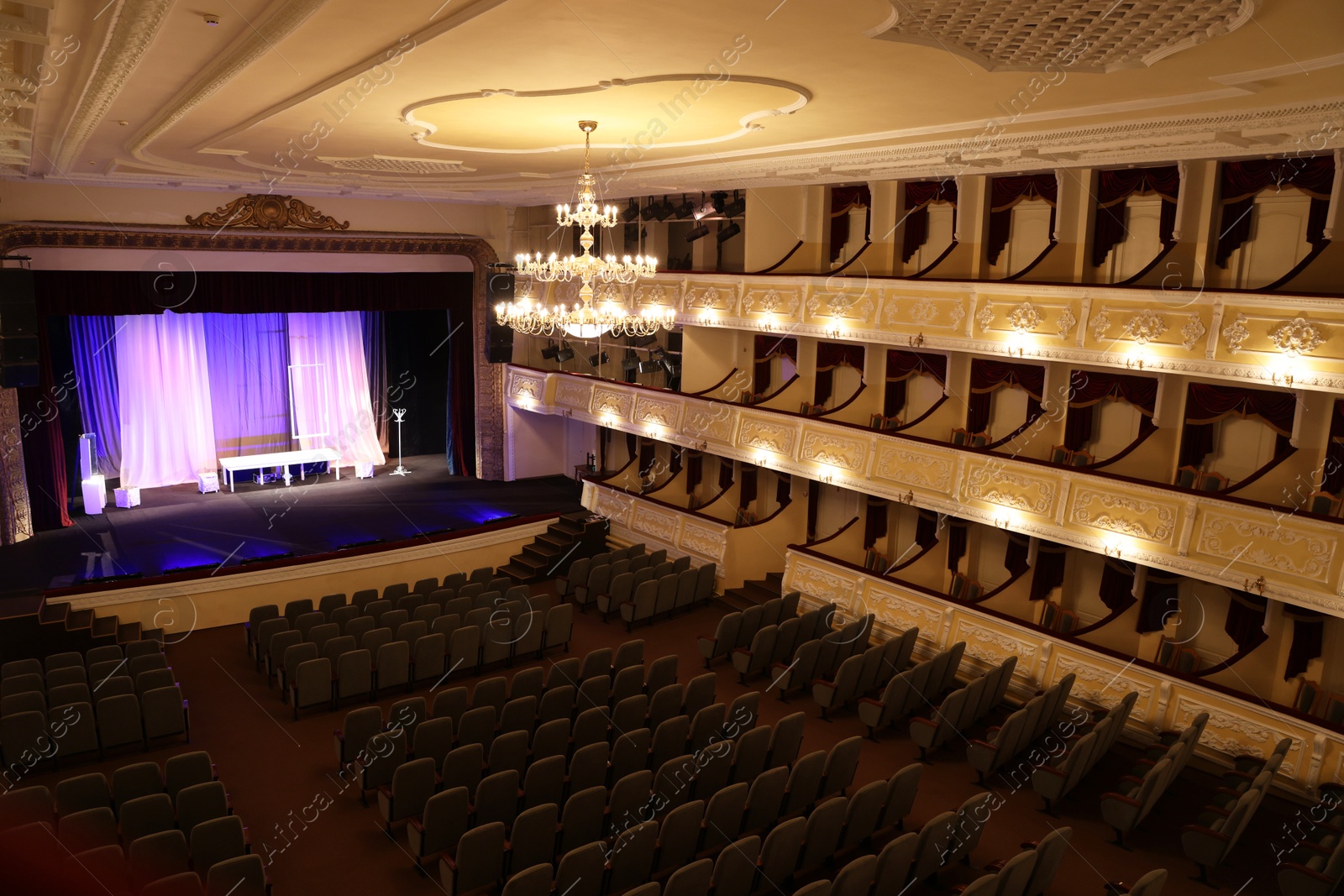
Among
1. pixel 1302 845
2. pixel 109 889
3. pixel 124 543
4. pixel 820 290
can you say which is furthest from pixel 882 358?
pixel 109 889

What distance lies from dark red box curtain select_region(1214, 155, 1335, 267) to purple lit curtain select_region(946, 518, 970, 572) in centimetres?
464

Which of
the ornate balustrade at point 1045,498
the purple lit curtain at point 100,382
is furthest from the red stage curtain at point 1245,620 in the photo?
the purple lit curtain at point 100,382

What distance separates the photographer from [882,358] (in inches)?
540

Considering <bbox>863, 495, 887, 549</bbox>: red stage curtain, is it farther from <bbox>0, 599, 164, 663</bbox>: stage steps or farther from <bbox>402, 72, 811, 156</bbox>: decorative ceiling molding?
<bbox>0, 599, 164, 663</bbox>: stage steps

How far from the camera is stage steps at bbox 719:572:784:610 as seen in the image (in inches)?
547

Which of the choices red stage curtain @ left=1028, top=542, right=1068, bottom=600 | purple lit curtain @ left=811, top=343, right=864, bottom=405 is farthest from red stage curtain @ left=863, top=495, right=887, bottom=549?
red stage curtain @ left=1028, top=542, right=1068, bottom=600

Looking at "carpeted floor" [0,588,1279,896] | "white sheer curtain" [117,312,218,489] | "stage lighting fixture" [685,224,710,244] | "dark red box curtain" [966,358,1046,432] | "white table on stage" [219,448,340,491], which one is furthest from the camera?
"white table on stage" [219,448,340,491]

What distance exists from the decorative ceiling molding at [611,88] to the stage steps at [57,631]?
7.62 metres

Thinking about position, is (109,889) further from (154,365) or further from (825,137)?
(154,365)

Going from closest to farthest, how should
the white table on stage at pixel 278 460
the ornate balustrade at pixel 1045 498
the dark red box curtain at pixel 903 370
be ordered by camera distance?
the ornate balustrade at pixel 1045 498 → the dark red box curtain at pixel 903 370 → the white table on stage at pixel 278 460

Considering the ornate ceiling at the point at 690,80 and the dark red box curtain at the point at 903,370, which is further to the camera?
the dark red box curtain at the point at 903,370

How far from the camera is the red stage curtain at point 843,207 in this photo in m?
13.8

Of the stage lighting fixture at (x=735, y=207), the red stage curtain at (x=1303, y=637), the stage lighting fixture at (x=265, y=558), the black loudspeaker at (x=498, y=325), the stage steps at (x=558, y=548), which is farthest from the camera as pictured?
the black loudspeaker at (x=498, y=325)

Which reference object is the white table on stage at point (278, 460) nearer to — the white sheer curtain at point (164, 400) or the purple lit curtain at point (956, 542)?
the white sheer curtain at point (164, 400)
